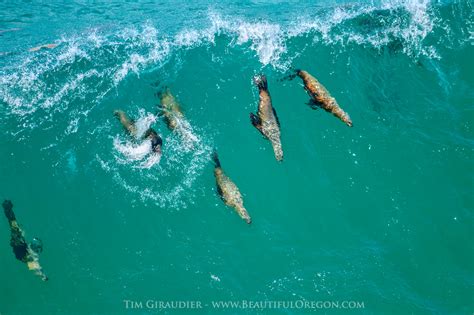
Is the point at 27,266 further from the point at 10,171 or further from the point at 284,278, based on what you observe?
the point at 284,278

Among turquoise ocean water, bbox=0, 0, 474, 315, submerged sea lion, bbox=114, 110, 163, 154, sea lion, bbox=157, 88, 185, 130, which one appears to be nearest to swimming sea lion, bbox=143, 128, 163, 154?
submerged sea lion, bbox=114, 110, 163, 154

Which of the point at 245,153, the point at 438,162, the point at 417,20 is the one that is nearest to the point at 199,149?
the point at 245,153

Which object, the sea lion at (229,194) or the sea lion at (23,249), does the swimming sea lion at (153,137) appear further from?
the sea lion at (23,249)

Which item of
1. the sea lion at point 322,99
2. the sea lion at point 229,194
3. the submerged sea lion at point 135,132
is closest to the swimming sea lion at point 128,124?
the submerged sea lion at point 135,132

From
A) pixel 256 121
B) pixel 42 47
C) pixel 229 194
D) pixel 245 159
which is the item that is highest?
pixel 42 47

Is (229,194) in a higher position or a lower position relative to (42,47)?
lower

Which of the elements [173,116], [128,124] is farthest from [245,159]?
[128,124]

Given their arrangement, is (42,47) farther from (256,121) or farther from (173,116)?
(256,121)

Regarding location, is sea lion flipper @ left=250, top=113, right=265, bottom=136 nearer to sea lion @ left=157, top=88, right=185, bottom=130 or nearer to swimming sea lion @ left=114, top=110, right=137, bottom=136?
→ sea lion @ left=157, top=88, right=185, bottom=130
